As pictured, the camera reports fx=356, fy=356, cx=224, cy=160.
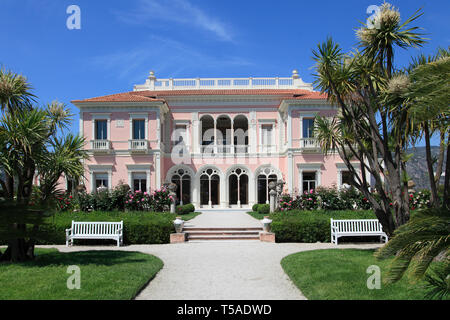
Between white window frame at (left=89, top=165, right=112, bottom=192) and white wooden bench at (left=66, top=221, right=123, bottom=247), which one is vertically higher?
white window frame at (left=89, top=165, right=112, bottom=192)

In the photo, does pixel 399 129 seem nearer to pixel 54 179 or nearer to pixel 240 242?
pixel 240 242

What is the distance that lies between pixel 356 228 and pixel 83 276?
9.21 meters

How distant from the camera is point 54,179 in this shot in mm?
8766

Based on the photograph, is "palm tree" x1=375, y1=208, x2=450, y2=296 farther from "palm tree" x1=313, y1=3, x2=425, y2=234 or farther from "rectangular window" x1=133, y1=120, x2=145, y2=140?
"rectangular window" x1=133, y1=120, x2=145, y2=140

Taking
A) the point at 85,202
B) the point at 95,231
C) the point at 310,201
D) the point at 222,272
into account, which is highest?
the point at 85,202

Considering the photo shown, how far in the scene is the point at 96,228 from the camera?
12.7 metres

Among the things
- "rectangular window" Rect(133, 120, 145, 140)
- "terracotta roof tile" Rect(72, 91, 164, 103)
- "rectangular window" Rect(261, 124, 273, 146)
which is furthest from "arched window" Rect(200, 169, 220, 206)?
"terracotta roof tile" Rect(72, 91, 164, 103)

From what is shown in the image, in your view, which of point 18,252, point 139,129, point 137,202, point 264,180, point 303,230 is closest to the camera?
point 18,252

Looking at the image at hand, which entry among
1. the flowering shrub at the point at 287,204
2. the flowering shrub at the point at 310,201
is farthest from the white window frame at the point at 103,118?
the flowering shrub at the point at 310,201

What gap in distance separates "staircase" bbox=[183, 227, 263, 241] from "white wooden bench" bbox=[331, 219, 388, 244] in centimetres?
297

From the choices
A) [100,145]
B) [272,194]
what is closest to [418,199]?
[272,194]

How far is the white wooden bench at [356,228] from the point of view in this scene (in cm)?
1238

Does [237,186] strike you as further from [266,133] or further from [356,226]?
[356,226]

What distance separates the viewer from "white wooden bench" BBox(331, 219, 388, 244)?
40.6 ft
